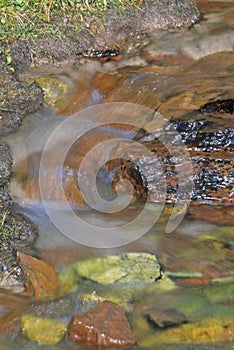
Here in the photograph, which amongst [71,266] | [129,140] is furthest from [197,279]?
[129,140]

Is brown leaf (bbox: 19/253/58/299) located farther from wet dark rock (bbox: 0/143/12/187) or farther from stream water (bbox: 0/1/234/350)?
wet dark rock (bbox: 0/143/12/187)

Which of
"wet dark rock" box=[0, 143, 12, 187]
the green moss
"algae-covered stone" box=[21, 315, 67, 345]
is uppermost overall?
the green moss

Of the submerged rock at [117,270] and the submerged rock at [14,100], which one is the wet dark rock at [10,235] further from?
the submerged rock at [14,100]

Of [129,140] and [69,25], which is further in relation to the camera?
[69,25]

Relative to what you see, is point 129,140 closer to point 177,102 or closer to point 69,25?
point 177,102

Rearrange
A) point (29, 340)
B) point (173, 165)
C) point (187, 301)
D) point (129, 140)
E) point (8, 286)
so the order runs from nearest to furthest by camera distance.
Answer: point (29, 340) < point (187, 301) < point (8, 286) < point (173, 165) < point (129, 140)

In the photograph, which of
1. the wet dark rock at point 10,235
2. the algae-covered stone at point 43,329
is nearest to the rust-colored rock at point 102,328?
the algae-covered stone at point 43,329

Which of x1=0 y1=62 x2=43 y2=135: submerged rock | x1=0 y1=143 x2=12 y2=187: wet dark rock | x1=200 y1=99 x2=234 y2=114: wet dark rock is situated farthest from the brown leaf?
x1=200 y1=99 x2=234 y2=114: wet dark rock

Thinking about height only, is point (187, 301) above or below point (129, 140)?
below
